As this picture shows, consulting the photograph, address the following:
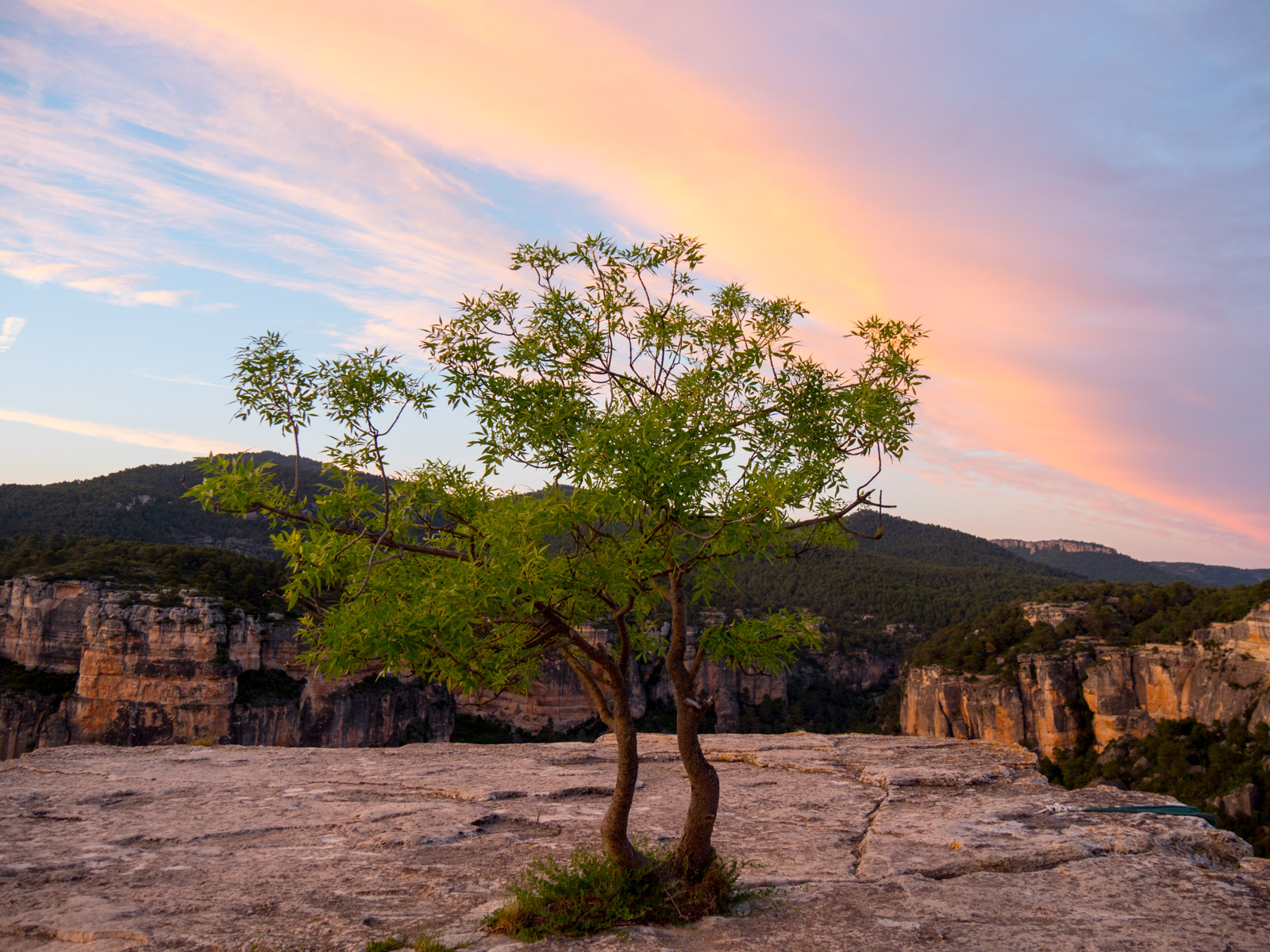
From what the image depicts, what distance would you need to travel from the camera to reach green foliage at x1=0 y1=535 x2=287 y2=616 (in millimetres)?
52719

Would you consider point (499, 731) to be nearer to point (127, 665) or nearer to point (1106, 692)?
point (127, 665)

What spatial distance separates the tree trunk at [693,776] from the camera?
708 cm

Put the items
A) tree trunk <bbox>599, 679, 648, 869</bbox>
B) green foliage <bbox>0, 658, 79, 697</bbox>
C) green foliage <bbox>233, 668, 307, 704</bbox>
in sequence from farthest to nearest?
green foliage <bbox>233, 668, 307, 704</bbox>, green foliage <bbox>0, 658, 79, 697</bbox>, tree trunk <bbox>599, 679, 648, 869</bbox>

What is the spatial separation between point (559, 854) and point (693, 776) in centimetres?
254

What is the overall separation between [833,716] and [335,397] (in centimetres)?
8721

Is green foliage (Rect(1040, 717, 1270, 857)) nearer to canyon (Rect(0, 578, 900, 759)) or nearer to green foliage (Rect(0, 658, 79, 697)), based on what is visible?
canyon (Rect(0, 578, 900, 759))

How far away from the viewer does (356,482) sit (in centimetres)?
693

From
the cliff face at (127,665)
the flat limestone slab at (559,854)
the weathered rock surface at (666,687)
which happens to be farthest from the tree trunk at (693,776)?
the weathered rock surface at (666,687)

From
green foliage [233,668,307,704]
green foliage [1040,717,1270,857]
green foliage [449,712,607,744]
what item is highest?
green foliage [233,668,307,704]

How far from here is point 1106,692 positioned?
210 ft

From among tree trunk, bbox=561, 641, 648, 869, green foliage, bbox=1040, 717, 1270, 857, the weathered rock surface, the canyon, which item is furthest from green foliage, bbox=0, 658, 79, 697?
green foliage, bbox=1040, 717, 1270, 857

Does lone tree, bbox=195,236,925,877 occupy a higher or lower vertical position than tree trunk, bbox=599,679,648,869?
higher

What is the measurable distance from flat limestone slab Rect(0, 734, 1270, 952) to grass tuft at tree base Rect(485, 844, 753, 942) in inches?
7.9

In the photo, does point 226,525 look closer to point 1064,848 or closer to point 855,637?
point 855,637
